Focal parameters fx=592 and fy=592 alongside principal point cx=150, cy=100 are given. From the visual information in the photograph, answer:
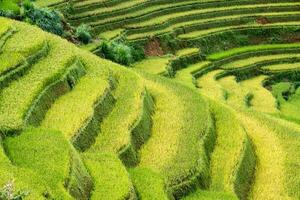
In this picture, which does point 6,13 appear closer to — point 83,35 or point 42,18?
point 42,18

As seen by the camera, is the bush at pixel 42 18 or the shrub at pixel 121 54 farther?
the shrub at pixel 121 54

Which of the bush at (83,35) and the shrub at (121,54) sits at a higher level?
the bush at (83,35)

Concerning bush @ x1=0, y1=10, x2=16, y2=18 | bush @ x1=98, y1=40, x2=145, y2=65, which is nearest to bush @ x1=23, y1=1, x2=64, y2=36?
bush @ x1=0, y1=10, x2=16, y2=18

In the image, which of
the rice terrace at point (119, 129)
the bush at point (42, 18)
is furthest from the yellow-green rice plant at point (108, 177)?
the bush at point (42, 18)

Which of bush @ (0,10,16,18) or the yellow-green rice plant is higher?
bush @ (0,10,16,18)

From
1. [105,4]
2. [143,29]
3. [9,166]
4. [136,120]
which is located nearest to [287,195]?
[136,120]

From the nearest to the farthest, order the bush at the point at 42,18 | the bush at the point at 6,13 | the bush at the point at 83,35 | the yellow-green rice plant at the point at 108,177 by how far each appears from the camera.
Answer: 1. the yellow-green rice plant at the point at 108,177
2. the bush at the point at 6,13
3. the bush at the point at 42,18
4. the bush at the point at 83,35

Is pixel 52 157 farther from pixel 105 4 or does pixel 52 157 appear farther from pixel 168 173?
pixel 105 4

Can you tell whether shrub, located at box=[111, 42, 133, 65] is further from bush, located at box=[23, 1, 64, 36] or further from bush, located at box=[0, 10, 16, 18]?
bush, located at box=[0, 10, 16, 18]

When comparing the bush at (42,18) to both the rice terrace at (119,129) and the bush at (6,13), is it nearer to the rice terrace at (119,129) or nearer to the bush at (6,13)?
the rice terrace at (119,129)

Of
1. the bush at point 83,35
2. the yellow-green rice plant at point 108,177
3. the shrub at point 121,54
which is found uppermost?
the yellow-green rice plant at point 108,177

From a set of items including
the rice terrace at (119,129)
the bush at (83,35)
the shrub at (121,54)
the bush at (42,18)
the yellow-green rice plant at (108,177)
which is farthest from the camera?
the bush at (83,35)

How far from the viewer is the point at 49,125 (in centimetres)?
1260

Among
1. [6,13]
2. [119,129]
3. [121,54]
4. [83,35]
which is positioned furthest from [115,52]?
[119,129]
